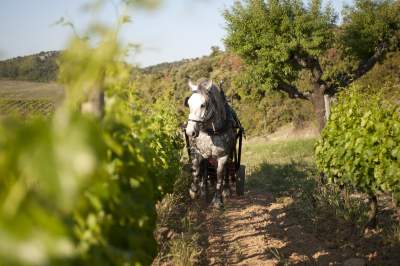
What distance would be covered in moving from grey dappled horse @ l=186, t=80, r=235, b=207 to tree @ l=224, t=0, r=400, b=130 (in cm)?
892

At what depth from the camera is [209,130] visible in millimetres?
7480

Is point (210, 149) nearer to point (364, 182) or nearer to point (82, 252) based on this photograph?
point (364, 182)

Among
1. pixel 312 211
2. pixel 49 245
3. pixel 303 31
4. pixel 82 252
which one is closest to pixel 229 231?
pixel 312 211

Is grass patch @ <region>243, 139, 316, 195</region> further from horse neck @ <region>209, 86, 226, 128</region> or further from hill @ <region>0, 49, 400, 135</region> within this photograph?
hill @ <region>0, 49, 400, 135</region>

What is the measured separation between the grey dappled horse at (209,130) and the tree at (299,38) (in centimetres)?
892

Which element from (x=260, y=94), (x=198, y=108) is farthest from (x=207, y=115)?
(x=260, y=94)

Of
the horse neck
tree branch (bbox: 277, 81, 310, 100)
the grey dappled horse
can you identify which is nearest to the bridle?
the grey dappled horse

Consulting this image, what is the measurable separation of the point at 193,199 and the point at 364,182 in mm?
3616

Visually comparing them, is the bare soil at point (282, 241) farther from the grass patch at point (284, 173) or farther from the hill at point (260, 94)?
the hill at point (260, 94)

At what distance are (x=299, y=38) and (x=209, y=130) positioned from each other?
10040 millimetres

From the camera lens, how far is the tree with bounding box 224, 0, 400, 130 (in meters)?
16.3

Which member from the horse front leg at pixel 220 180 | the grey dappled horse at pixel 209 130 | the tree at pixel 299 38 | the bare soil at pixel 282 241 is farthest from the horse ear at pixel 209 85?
the tree at pixel 299 38

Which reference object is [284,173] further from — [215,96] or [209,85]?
[209,85]

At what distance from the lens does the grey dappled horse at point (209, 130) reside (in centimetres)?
690
